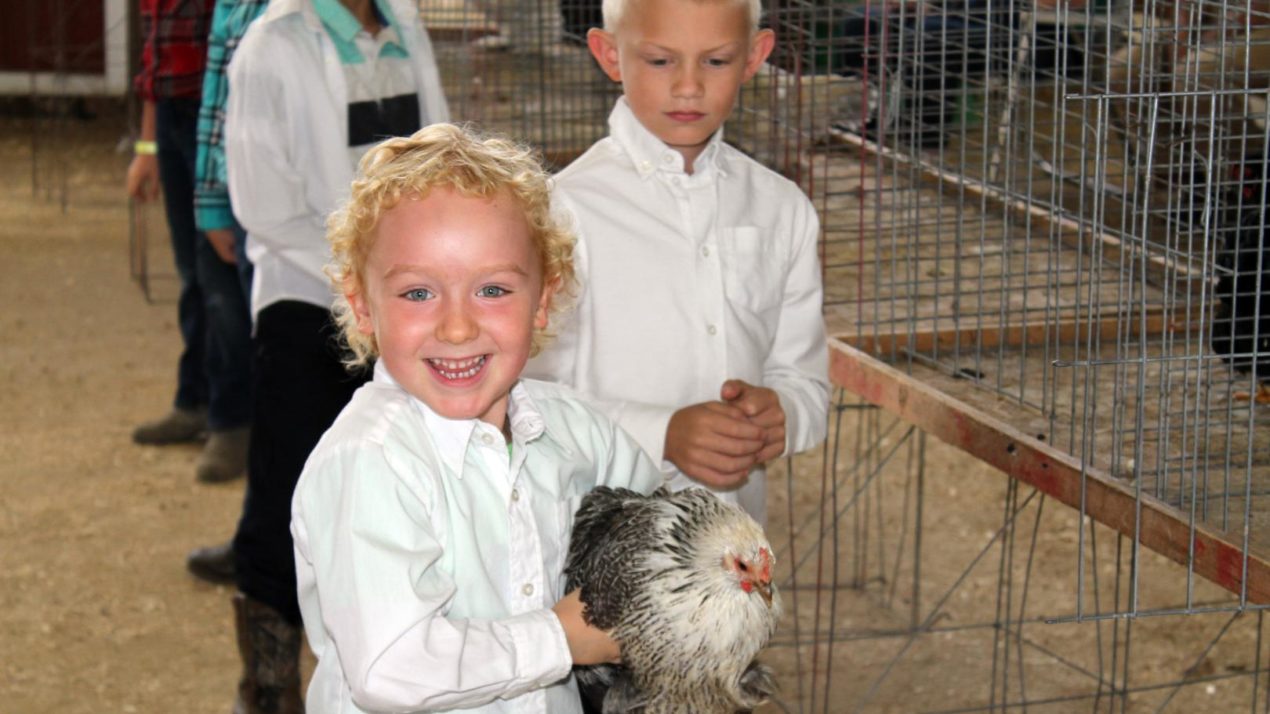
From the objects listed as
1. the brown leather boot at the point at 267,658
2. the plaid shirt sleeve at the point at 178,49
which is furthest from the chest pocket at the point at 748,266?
the plaid shirt sleeve at the point at 178,49

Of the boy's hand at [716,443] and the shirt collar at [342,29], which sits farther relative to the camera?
the shirt collar at [342,29]

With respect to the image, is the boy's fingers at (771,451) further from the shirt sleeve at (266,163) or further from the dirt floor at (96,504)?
the dirt floor at (96,504)

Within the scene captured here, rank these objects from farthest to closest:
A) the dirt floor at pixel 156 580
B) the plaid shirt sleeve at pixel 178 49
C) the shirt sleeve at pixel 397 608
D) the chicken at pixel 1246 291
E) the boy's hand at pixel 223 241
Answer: the plaid shirt sleeve at pixel 178 49 → the boy's hand at pixel 223 241 → the dirt floor at pixel 156 580 → the chicken at pixel 1246 291 → the shirt sleeve at pixel 397 608

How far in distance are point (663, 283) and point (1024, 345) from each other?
70cm

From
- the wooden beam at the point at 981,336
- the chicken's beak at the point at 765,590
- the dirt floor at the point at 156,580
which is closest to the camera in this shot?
the chicken's beak at the point at 765,590

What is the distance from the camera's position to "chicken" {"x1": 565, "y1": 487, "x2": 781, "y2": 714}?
5.09 feet

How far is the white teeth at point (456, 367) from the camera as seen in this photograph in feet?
5.20

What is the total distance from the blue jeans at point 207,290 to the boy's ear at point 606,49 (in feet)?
7.57

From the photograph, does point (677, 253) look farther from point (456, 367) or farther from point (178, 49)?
point (178, 49)

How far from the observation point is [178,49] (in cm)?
432

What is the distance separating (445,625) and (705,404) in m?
0.71

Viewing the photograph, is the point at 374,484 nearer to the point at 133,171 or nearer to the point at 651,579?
the point at 651,579

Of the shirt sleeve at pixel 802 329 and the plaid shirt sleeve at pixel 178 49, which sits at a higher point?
the plaid shirt sleeve at pixel 178 49

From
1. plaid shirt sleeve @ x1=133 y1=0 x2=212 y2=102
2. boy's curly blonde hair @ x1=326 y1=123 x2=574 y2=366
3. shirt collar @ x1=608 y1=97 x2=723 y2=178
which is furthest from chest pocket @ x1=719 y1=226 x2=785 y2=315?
plaid shirt sleeve @ x1=133 y1=0 x2=212 y2=102
